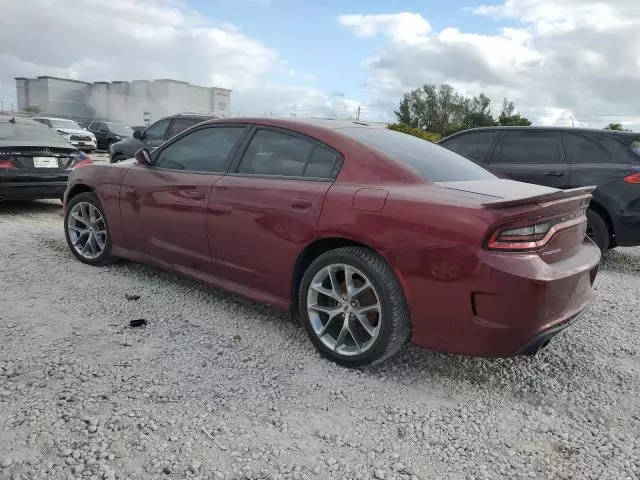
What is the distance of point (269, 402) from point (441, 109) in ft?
172

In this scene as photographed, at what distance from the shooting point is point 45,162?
720cm

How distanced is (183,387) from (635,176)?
5.09 meters

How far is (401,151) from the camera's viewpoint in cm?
335

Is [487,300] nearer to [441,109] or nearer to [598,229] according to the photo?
[598,229]

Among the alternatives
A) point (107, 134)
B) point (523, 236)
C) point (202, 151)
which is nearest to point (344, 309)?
point (523, 236)

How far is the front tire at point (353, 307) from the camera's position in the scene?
2883 millimetres

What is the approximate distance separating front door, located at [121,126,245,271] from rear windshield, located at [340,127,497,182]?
987 millimetres

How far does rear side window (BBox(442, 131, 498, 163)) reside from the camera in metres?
6.76

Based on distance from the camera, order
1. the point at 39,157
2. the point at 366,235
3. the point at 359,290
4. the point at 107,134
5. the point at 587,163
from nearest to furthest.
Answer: the point at 366,235, the point at 359,290, the point at 587,163, the point at 39,157, the point at 107,134

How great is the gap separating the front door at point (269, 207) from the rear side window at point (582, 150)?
3.97 metres

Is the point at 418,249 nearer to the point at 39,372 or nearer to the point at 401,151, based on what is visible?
the point at 401,151

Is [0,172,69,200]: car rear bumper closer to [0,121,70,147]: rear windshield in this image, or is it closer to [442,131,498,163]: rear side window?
[0,121,70,147]: rear windshield

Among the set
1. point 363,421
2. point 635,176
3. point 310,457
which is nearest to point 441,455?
point 363,421

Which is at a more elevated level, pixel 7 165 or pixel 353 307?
pixel 7 165
